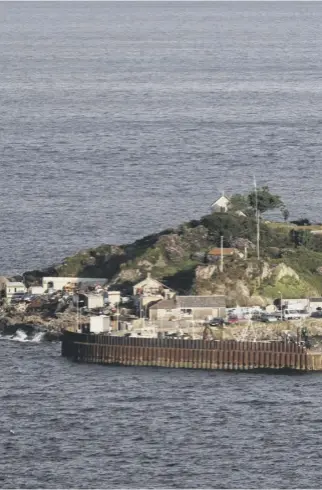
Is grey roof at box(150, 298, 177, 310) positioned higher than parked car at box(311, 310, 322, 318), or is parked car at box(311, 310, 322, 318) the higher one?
grey roof at box(150, 298, 177, 310)

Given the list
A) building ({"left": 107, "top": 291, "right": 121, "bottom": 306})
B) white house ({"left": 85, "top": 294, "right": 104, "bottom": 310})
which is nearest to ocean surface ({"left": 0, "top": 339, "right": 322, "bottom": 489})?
white house ({"left": 85, "top": 294, "right": 104, "bottom": 310})

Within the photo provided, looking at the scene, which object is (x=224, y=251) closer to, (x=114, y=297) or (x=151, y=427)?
(x=114, y=297)

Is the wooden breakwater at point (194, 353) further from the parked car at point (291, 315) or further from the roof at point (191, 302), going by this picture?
the roof at point (191, 302)

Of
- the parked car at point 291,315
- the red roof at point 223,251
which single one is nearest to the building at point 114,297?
the red roof at point 223,251

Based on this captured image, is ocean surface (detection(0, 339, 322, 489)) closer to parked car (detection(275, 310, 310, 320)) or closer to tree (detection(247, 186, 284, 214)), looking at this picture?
parked car (detection(275, 310, 310, 320))

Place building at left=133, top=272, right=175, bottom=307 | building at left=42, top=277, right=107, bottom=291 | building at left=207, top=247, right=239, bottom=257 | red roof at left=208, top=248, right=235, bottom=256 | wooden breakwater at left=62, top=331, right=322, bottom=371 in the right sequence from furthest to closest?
building at left=42, top=277, right=107, bottom=291
red roof at left=208, top=248, right=235, bottom=256
building at left=207, top=247, right=239, bottom=257
building at left=133, top=272, right=175, bottom=307
wooden breakwater at left=62, top=331, right=322, bottom=371

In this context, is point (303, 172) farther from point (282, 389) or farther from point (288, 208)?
point (282, 389)
